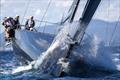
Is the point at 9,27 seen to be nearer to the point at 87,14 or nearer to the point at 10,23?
the point at 10,23

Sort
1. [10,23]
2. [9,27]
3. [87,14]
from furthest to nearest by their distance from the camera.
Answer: [9,27] → [10,23] → [87,14]

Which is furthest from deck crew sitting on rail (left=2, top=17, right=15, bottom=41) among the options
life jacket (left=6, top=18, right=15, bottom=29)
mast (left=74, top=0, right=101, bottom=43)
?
mast (left=74, top=0, right=101, bottom=43)

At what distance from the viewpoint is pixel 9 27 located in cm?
3152

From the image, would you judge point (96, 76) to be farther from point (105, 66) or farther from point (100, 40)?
point (100, 40)

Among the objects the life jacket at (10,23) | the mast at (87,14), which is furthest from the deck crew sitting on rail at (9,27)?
the mast at (87,14)

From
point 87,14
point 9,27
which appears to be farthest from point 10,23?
point 87,14

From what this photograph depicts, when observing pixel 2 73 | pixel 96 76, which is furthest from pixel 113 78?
pixel 2 73

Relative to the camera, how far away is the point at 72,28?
27000 millimetres

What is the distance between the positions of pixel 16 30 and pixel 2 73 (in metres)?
4.39

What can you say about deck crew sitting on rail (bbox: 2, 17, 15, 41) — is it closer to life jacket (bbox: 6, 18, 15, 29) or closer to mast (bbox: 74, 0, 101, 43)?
life jacket (bbox: 6, 18, 15, 29)

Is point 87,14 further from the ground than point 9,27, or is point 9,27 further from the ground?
point 87,14

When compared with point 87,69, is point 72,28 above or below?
above

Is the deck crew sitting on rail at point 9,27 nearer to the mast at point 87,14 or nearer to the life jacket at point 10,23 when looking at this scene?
the life jacket at point 10,23

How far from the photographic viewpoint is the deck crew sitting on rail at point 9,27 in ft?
102
